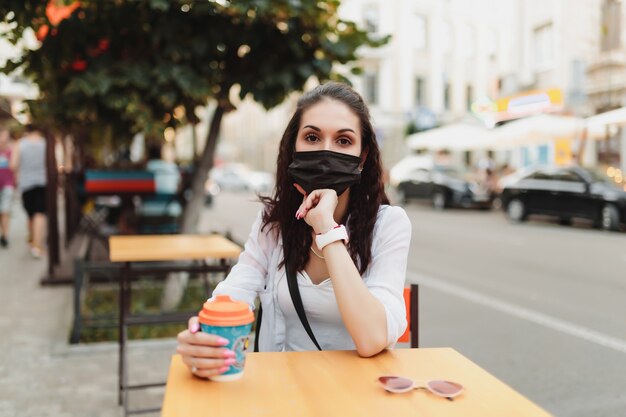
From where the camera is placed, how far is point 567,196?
53.4 ft

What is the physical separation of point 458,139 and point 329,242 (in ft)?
80.6

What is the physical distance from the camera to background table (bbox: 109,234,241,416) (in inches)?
162

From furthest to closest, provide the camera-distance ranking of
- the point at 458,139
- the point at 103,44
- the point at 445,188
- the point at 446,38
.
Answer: the point at 446,38, the point at 458,139, the point at 445,188, the point at 103,44

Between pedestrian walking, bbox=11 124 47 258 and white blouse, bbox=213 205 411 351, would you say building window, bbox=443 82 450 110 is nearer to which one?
pedestrian walking, bbox=11 124 47 258

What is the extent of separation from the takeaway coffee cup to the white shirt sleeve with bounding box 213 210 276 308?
28.7 inches

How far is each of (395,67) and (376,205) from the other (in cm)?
3984

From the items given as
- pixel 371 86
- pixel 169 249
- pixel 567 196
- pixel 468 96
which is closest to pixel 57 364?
pixel 169 249

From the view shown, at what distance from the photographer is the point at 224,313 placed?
170 centimetres

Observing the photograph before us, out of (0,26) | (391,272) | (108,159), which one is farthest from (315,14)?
(108,159)

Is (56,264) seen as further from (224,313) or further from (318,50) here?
(224,313)

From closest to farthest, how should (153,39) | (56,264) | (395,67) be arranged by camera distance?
(153,39) → (56,264) → (395,67)

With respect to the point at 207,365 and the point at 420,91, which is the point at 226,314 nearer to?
the point at 207,365

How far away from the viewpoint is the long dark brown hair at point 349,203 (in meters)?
2.51

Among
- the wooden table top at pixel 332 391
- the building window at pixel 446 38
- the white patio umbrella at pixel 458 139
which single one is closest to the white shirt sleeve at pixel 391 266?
the wooden table top at pixel 332 391
